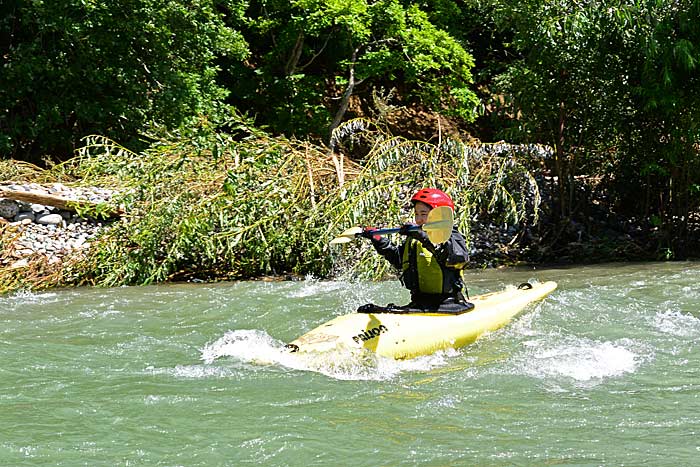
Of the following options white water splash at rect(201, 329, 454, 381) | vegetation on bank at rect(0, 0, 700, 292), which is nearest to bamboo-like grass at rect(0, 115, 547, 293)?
vegetation on bank at rect(0, 0, 700, 292)

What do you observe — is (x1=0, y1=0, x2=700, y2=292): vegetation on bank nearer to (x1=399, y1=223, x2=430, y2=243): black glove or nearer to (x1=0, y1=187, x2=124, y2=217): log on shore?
(x1=0, y1=187, x2=124, y2=217): log on shore

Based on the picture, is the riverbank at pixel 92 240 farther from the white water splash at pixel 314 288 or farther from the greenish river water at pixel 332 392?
the greenish river water at pixel 332 392

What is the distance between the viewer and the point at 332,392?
4488 millimetres

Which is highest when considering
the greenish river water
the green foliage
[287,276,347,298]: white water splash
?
the green foliage

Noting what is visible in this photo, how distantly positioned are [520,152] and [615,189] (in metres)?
1.39

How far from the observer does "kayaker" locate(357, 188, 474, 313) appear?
5465 mm

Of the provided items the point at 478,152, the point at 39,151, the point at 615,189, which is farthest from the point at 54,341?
the point at 39,151

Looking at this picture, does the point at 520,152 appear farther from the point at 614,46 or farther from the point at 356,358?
the point at 356,358

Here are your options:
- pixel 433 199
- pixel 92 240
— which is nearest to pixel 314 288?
pixel 92 240

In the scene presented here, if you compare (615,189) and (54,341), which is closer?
(54,341)

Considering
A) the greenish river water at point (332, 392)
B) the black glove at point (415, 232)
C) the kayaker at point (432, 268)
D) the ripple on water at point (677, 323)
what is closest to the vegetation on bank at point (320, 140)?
the greenish river water at point (332, 392)

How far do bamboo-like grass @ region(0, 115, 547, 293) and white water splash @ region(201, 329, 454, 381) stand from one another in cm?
333

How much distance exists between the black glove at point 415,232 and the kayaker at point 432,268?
0.32 feet

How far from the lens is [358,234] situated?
18.9 feet
